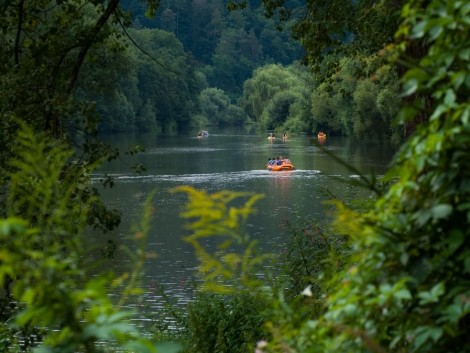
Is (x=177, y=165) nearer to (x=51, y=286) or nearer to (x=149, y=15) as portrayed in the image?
(x=149, y=15)

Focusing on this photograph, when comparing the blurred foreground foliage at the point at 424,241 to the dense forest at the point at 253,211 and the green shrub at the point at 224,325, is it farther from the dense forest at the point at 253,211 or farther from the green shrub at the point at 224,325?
the green shrub at the point at 224,325

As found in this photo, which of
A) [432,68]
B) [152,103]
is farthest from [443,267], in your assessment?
[152,103]

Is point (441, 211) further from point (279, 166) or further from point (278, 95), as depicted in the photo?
point (278, 95)

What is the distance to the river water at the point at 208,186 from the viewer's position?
22719 millimetres

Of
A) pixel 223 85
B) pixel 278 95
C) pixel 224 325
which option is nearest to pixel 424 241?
pixel 224 325

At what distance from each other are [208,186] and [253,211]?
38.3 metres

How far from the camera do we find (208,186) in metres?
40.6

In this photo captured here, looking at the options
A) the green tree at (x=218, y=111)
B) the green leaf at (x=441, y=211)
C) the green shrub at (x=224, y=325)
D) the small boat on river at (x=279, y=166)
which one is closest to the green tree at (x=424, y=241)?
the green leaf at (x=441, y=211)

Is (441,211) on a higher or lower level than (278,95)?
lower

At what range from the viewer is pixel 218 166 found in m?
52.7

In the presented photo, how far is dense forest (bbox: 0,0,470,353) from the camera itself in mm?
2088

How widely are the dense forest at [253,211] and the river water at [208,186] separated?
107cm

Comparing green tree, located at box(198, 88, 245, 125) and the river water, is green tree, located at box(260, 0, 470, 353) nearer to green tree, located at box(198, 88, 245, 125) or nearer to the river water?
the river water

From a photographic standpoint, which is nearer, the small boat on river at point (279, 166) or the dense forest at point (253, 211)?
the dense forest at point (253, 211)
